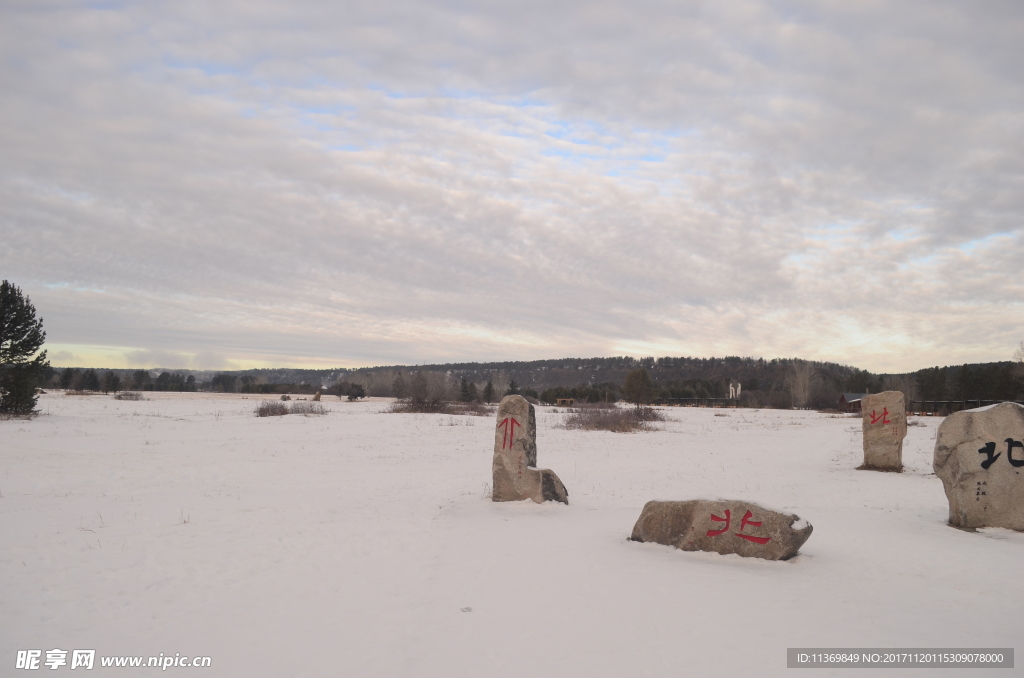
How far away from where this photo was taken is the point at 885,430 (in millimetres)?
17172

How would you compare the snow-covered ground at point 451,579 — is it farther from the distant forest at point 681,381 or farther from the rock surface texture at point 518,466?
the distant forest at point 681,381

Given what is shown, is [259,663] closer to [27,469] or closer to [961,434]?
[961,434]

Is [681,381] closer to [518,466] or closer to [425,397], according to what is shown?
[425,397]

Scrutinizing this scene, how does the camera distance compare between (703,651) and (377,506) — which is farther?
→ (377,506)

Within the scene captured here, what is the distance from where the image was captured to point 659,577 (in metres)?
6.72

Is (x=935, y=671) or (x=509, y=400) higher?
(x=509, y=400)

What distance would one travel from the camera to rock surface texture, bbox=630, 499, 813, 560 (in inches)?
291

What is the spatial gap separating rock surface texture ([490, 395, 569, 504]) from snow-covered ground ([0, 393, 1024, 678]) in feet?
1.20

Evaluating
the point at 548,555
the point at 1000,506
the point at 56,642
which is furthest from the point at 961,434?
the point at 56,642

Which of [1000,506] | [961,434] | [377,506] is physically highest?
[961,434]

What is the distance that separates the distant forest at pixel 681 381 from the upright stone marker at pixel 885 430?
38.0 meters

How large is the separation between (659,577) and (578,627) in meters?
1.76

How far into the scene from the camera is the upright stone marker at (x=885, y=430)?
17.0 m

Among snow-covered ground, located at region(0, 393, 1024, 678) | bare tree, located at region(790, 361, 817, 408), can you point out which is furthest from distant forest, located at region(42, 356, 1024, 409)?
snow-covered ground, located at region(0, 393, 1024, 678)
